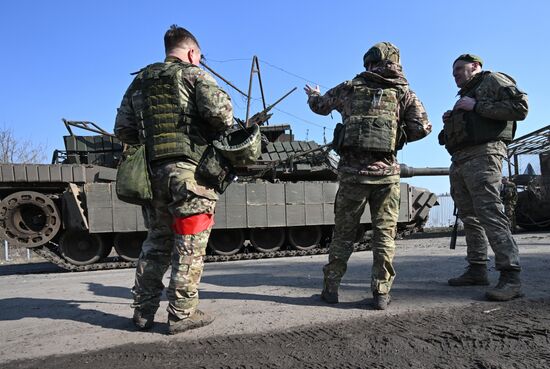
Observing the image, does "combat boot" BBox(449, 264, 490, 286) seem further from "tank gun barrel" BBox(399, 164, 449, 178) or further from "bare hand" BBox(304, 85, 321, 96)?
"tank gun barrel" BBox(399, 164, 449, 178)

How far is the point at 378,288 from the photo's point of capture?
130 inches

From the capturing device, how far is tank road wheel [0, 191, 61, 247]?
934 cm

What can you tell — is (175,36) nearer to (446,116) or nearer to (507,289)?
(446,116)

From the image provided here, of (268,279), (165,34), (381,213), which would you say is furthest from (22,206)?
(381,213)

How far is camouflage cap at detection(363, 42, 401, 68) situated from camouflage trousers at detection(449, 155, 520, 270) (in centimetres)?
118

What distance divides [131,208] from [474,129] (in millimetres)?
7645

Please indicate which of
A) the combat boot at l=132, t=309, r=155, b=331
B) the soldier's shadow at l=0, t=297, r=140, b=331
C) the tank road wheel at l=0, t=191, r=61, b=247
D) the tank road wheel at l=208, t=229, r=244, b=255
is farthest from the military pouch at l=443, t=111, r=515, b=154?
the tank road wheel at l=0, t=191, r=61, b=247

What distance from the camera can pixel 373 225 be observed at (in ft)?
11.6

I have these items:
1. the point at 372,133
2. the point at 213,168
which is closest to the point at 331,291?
the point at 372,133

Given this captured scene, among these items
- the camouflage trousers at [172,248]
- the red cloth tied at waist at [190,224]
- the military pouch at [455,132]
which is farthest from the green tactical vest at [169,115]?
the military pouch at [455,132]

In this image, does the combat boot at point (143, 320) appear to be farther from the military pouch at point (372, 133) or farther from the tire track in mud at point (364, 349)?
the military pouch at point (372, 133)

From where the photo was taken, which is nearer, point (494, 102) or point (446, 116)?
point (494, 102)

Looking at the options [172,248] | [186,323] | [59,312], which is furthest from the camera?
[59,312]

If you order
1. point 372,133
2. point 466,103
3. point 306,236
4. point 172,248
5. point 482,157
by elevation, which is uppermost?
point 466,103
